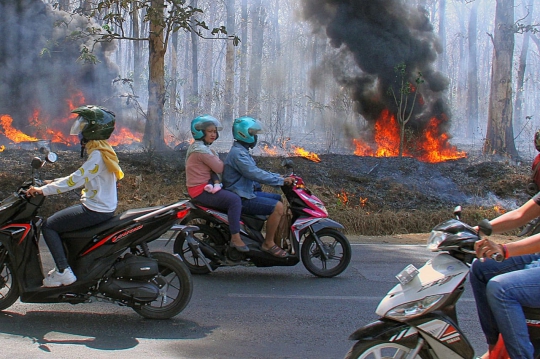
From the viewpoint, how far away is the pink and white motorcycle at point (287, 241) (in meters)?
6.55

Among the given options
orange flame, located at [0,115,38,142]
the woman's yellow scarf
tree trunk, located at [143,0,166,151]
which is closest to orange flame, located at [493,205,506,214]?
tree trunk, located at [143,0,166,151]

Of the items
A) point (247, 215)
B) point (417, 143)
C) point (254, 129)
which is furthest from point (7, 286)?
point (417, 143)

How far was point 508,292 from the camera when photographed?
118 inches

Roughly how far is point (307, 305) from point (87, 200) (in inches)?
91.9

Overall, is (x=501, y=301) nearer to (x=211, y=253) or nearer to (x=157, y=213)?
(x=157, y=213)

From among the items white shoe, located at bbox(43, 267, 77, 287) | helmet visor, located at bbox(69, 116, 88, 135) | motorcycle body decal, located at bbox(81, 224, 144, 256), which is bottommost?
white shoe, located at bbox(43, 267, 77, 287)

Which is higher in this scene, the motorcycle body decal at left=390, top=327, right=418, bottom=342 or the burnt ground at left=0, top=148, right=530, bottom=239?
the motorcycle body decal at left=390, top=327, right=418, bottom=342

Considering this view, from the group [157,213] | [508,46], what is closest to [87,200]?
[157,213]

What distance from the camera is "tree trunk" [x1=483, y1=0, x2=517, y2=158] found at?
17.5 metres

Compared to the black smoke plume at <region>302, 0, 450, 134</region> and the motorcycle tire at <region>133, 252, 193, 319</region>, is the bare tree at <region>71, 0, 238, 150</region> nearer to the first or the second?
the black smoke plume at <region>302, 0, 450, 134</region>

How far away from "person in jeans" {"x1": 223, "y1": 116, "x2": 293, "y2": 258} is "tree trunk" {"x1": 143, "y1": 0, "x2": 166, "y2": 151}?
24.2 feet

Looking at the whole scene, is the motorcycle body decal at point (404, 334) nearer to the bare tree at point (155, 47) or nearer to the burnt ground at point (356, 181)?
the burnt ground at point (356, 181)

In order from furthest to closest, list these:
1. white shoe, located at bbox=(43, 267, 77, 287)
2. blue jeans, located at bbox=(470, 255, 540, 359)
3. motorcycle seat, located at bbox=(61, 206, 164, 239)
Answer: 1. motorcycle seat, located at bbox=(61, 206, 164, 239)
2. white shoe, located at bbox=(43, 267, 77, 287)
3. blue jeans, located at bbox=(470, 255, 540, 359)

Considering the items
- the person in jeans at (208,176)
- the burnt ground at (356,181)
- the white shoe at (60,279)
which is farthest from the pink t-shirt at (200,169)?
the burnt ground at (356,181)
